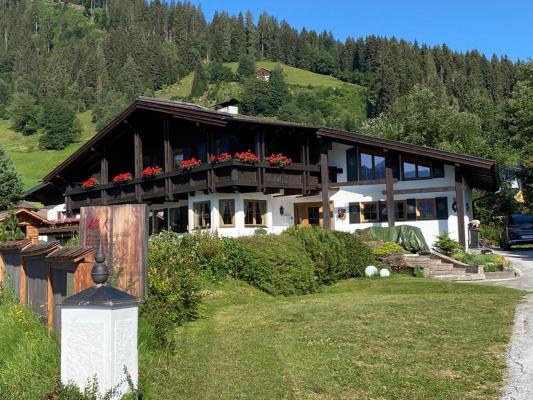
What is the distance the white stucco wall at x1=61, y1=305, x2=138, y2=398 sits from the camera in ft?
17.2

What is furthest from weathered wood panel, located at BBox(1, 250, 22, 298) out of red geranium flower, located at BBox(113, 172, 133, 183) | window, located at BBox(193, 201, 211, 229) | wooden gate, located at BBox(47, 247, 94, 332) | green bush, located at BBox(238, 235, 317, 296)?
red geranium flower, located at BBox(113, 172, 133, 183)

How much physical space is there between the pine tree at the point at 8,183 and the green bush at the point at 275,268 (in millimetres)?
31711

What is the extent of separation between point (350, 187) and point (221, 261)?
13.4 meters

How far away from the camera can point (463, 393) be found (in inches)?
239

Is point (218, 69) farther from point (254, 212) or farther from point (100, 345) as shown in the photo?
point (100, 345)

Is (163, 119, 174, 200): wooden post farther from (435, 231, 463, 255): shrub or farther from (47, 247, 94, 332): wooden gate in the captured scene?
(47, 247, 94, 332): wooden gate

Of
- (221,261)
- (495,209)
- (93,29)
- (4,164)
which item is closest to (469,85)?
(495,209)

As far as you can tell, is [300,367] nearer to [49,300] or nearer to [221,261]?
[49,300]

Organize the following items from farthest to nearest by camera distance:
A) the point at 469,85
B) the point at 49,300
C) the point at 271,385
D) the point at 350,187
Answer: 1. the point at 469,85
2. the point at 350,187
3. the point at 49,300
4. the point at 271,385

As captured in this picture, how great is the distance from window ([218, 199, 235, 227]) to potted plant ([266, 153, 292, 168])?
2.46 m

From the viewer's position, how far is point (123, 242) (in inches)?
331

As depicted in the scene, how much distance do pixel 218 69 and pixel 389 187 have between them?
11692 cm

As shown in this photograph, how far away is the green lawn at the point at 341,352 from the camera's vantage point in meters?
6.42

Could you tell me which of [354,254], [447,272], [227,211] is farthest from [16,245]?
[227,211]
